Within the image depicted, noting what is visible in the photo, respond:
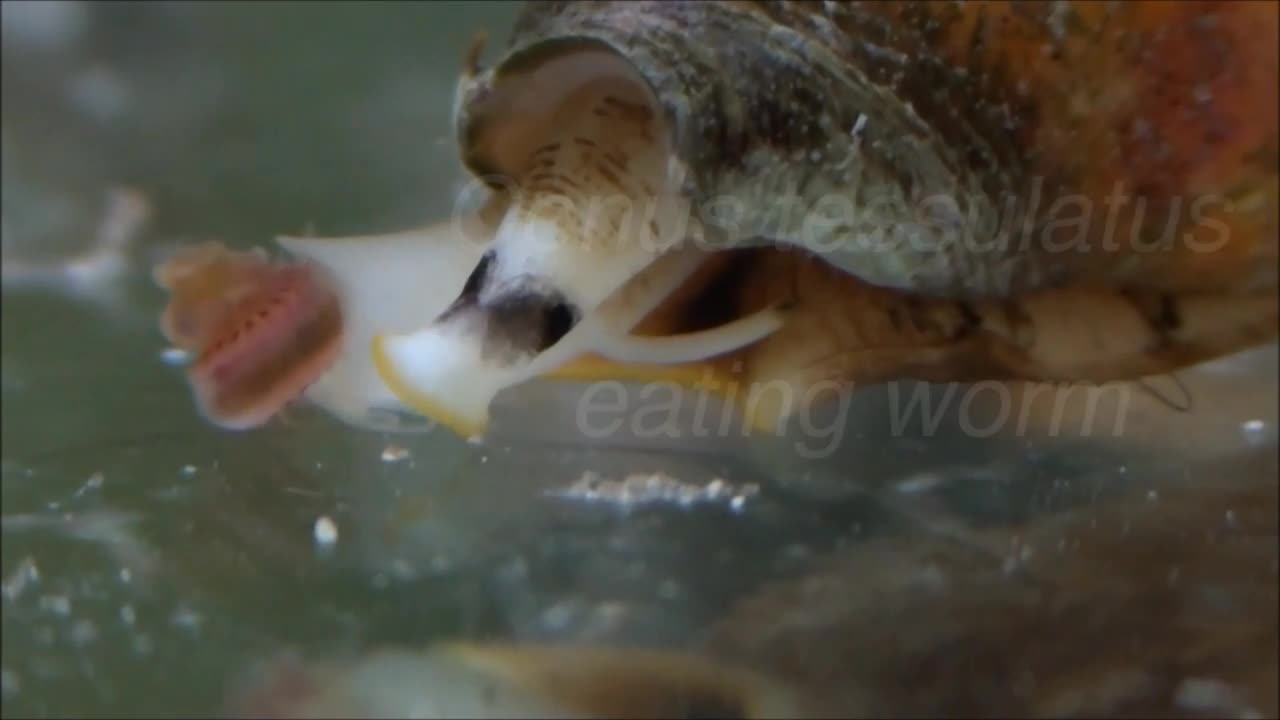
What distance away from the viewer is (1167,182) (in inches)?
33.1

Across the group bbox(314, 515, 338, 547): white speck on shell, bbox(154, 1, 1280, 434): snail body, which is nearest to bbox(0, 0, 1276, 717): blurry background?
bbox(314, 515, 338, 547): white speck on shell

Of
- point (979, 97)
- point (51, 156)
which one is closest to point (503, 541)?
point (979, 97)

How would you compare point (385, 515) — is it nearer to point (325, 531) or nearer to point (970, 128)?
point (325, 531)

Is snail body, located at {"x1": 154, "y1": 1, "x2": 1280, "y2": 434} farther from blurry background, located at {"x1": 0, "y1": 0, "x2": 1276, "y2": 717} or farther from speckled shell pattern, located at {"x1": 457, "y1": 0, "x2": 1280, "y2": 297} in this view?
blurry background, located at {"x1": 0, "y1": 0, "x2": 1276, "y2": 717}

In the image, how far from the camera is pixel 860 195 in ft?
2.55

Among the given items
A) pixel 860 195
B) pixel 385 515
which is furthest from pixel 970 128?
pixel 385 515

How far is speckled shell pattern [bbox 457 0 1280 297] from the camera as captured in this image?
2.41ft

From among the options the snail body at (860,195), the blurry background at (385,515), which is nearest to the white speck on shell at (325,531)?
the blurry background at (385,515)

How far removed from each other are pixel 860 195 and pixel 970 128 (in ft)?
0.31

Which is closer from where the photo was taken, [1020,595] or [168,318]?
[1020,595]

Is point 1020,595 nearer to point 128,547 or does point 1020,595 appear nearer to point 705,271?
point 705,271

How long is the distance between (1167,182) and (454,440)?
657mm

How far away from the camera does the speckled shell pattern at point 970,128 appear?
0.74 meters

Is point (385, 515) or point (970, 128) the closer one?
point (970, 128)
